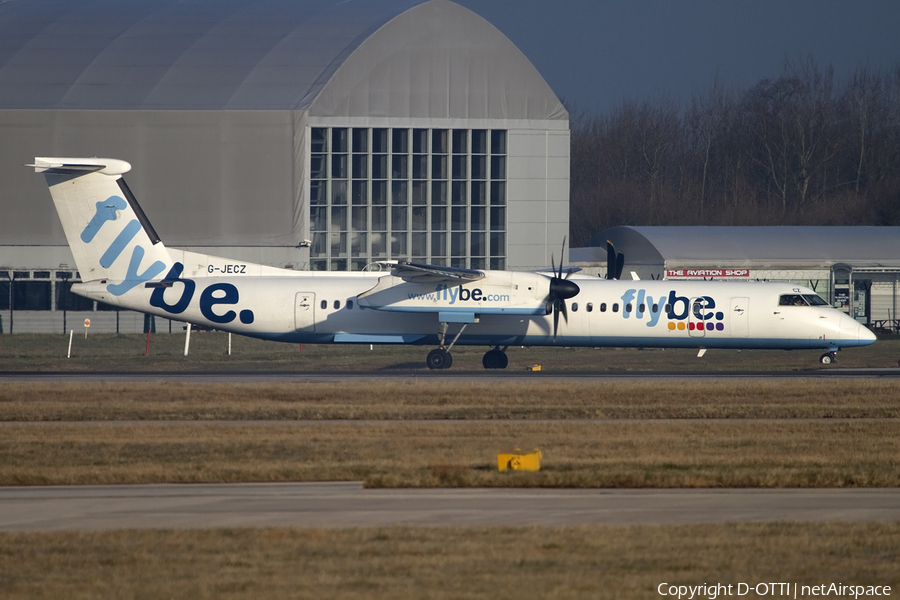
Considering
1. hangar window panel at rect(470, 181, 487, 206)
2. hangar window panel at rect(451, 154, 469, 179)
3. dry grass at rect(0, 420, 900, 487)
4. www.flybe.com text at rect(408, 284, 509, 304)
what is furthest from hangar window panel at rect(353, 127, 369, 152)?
dry grass at rect(0, 420, 900, 487)

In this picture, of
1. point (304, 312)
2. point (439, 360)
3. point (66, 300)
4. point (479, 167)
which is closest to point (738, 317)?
point (439, 360)

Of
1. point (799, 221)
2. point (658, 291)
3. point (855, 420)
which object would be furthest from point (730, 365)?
point (799, 221)

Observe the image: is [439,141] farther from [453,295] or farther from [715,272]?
[453,295]

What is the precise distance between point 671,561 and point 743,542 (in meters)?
1.01

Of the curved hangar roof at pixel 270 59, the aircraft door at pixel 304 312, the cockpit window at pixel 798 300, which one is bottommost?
the aircraft door at pixel 304 312

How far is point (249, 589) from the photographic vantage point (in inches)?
318

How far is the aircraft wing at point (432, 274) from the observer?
2938cm

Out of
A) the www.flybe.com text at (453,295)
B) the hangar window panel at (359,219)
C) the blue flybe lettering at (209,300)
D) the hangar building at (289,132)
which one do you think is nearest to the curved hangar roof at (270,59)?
the hangar building at (289,132)

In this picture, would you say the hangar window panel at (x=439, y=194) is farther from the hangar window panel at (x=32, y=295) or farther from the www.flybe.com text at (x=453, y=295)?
the www.flybe.com text at (x=453, y=295)

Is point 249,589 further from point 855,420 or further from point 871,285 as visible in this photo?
point 871,285

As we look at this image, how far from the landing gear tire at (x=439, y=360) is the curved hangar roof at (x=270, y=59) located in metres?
20.0

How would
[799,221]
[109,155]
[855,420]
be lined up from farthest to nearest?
[799,221] → [109,155] → [855,420]

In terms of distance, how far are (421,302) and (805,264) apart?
25.0 m

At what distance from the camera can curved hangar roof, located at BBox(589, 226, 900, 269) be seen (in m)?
48.4
